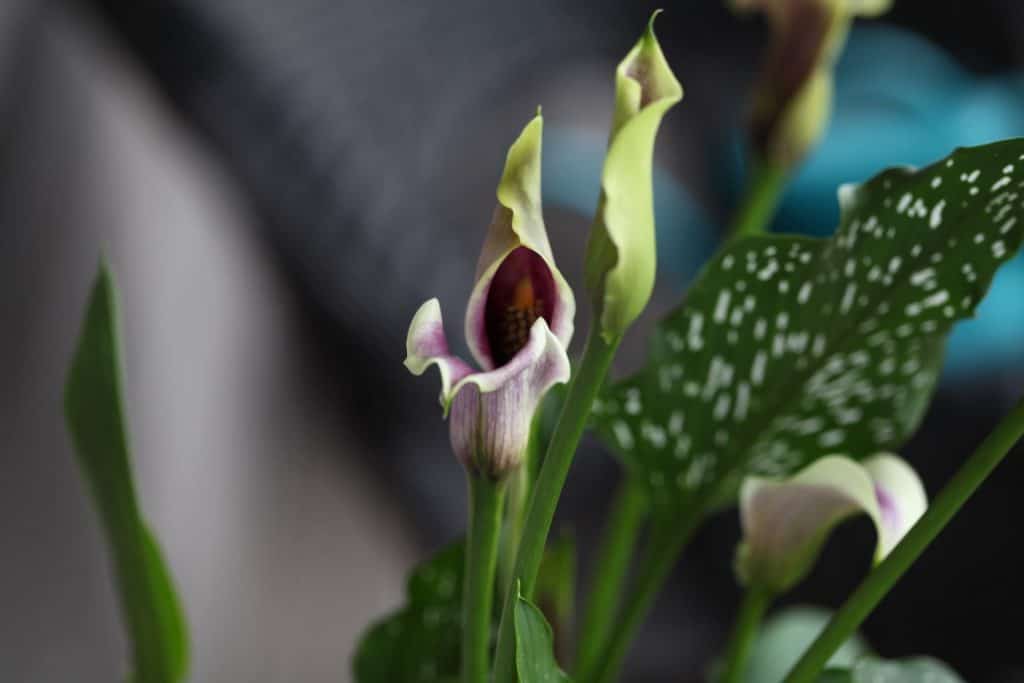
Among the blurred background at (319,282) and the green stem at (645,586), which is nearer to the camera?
the green stem at (645,586)

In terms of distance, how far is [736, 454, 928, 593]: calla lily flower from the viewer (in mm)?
222

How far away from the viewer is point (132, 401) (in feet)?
2.46

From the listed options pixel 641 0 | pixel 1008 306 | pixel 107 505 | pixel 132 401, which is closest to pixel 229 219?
pixel 132 401

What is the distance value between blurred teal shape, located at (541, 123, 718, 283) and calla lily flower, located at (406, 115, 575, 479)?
71cm

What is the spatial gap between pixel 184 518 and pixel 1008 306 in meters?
0.57

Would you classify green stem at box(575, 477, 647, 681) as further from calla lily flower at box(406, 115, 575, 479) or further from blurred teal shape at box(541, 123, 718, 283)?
blurred teal shape at box(541, 123, 718, 283)

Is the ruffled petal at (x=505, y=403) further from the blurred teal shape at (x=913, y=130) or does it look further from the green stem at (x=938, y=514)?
the blurred teal shape at (x=913, y=130)

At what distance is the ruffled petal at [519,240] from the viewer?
17cm

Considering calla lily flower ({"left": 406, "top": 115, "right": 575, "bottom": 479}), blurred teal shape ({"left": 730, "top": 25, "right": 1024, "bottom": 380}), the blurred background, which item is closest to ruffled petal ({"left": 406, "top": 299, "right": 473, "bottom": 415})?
calla lily flower ({"left": 406, "top": 115, "right": 575, "bottom": 479})

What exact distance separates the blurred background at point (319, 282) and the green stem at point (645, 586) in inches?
20.5

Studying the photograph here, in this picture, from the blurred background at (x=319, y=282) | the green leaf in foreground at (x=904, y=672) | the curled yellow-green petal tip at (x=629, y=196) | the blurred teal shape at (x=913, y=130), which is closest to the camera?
the curled yellow-green petal tip at (x=629, y=196)

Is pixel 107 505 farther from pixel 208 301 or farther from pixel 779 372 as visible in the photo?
pixel 208 301

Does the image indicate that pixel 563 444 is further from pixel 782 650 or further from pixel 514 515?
pixel 782 650

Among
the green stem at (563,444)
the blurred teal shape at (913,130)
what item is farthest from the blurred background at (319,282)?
the green stem at (563,444)
